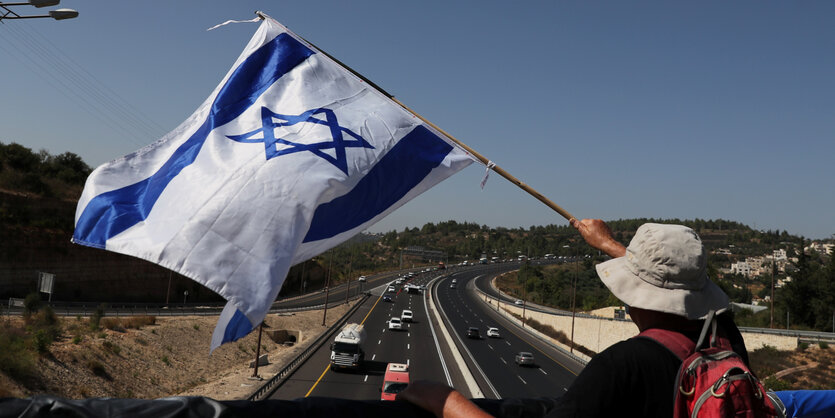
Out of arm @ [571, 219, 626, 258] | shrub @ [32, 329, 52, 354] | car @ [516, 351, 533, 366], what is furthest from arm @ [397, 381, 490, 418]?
car @ [516, 351, 533, 366]

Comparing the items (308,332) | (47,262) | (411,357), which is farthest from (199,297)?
(411,357)

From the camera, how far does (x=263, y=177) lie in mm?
4238

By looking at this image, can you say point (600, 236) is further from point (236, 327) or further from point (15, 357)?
point (15, 357)

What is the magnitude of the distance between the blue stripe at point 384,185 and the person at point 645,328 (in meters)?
2.56

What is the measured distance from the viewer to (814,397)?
124 inches

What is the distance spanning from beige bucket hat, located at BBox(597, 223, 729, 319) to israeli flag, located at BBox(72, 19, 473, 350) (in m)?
2.13

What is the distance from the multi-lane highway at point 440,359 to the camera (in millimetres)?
32375

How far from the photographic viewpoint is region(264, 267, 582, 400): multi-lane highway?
1275 inches

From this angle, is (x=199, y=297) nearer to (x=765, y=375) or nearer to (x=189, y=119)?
(x=765, y=375)

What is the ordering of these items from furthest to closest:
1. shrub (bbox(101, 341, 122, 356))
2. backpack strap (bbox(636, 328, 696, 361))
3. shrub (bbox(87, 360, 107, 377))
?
shrub (bbox(101, 341, 122, 356)) → shrub (bbox(87, 360, 107, 377)) → backpack strap (bbox(636, 328, 696, 361))

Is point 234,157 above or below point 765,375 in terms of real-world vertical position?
above

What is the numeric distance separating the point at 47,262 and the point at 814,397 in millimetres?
62864

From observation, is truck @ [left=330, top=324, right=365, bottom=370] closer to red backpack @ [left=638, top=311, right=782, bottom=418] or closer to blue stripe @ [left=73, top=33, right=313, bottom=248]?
blue stripe @ [left=73, top=33, right=313, bottom=248]

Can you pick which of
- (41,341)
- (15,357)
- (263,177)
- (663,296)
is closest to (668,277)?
(663,296)
